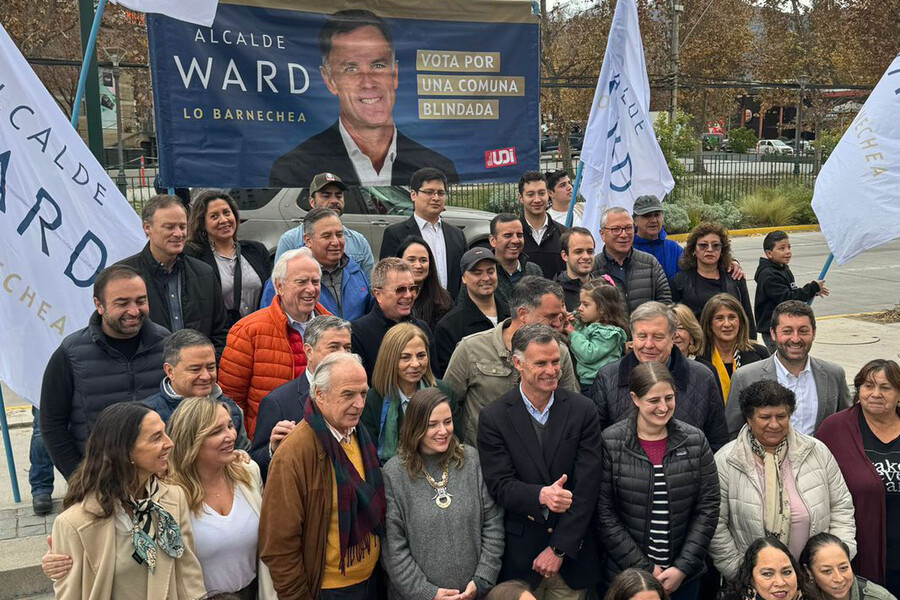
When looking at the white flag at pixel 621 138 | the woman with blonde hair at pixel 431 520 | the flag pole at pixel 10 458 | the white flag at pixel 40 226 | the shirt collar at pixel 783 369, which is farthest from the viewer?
the white flag at pixel 621 138

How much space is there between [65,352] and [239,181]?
283 centimetres

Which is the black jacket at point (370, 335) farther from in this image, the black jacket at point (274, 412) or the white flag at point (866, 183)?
the white flag at point (866, 183)

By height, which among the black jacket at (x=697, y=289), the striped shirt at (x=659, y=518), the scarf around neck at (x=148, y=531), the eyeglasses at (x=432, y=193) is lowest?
the striped shirt at (x=659, y=518)

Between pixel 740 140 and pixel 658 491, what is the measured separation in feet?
128

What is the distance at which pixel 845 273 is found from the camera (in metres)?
16.6

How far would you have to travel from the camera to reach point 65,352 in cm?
442

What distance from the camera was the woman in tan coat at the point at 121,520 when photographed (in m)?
3.46

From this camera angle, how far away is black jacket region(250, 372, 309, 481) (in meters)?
4.33

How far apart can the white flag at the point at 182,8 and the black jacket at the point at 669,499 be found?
355 centimetres

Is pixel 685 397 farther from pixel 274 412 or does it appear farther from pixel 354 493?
pixel 274 412

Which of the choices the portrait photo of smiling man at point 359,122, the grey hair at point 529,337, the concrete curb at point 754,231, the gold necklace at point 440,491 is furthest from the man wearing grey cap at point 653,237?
the concrete curb at point 754,231

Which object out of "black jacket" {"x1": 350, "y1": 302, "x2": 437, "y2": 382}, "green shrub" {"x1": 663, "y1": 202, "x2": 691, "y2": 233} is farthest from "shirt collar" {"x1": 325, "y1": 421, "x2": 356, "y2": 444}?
"green shrub" {"x1": 663, "y1": 202, "x2": 691, "y2": 233}

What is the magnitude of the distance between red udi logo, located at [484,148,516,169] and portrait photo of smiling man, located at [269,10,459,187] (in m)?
0.56

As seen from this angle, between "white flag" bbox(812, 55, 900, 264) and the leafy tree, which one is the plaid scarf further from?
the leafy tree
